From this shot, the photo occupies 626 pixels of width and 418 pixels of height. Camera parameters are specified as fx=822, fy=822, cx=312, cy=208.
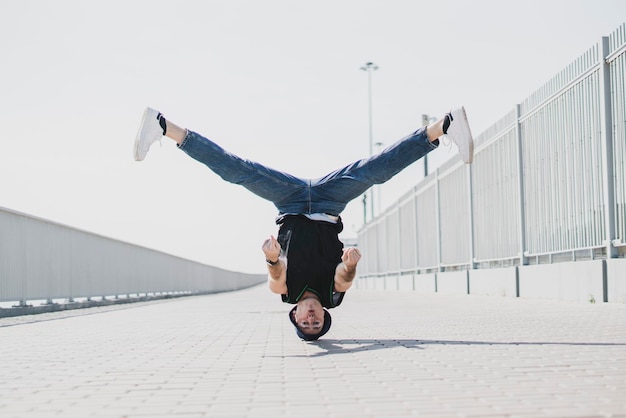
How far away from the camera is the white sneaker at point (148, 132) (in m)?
7.60

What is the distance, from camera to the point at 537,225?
15969 millimetres

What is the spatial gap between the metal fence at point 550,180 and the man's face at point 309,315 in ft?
22.0

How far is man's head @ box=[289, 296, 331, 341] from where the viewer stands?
6852 mm

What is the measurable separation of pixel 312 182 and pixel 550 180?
8.53 metres

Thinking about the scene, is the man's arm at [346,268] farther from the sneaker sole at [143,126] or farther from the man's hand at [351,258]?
the sneaker sole at [143,126]

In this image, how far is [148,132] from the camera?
7609 mm

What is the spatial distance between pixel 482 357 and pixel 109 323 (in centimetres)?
713

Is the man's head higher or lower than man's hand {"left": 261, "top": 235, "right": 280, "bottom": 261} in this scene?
lower

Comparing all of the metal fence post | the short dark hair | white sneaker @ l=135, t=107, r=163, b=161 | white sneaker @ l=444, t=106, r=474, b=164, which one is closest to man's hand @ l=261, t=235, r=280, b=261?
the short dark hair

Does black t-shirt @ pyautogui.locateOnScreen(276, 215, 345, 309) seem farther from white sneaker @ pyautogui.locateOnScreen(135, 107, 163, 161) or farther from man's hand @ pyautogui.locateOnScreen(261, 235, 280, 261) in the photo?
white sneaker @ pyautogui.locateOnScreen(135, 107, 163, 161)

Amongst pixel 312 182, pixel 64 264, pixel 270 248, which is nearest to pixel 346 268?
pixel 270 248

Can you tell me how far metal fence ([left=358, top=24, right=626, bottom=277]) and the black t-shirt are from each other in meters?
6.46

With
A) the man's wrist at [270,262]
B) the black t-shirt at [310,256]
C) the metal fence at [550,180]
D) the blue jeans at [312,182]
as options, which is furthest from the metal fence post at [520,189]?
the man's wrist at [270,262]

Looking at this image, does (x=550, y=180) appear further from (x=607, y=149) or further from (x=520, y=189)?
(x=607, y=149)
